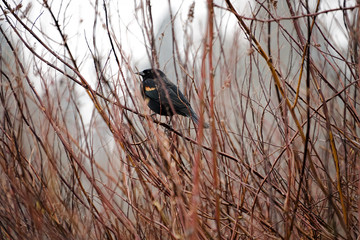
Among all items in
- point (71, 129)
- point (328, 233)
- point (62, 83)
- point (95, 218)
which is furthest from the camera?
point (71, 129)

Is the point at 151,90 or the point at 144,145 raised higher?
the point at 151,90

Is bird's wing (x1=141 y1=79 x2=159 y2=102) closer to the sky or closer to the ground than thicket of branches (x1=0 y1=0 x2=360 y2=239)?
closer to the sky

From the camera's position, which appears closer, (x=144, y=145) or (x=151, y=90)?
(x=144, y=145)

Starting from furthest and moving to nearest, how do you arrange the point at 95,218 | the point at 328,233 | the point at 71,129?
the point at 71,129 < the point at 95,218 < the point at 328,233

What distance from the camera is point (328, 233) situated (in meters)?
1.97

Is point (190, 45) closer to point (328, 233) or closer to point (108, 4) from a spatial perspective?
point (108, 4)

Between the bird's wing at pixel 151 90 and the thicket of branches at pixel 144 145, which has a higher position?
the bird's wing at pixel 151 90

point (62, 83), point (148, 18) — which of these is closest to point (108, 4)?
point (148, 18)

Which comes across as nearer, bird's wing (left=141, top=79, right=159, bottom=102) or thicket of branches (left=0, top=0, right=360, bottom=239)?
thicket of branches (left=0, top=0, right=360, bottom=239)

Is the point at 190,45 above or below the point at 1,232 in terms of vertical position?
above

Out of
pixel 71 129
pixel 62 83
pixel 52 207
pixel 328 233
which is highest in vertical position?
pixel 62 83

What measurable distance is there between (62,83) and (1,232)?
3.41ft

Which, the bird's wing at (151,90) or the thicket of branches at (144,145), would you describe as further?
the bird's wing at (151,90)

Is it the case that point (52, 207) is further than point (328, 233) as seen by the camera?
Yes
